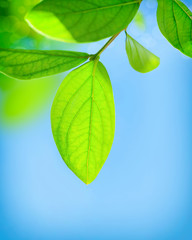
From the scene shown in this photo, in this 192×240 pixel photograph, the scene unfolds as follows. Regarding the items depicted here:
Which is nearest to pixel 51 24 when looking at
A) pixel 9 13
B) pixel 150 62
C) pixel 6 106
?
pixel 150 62

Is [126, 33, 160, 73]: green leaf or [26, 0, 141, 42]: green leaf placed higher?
[126, 33, 160, 73]: green leaf

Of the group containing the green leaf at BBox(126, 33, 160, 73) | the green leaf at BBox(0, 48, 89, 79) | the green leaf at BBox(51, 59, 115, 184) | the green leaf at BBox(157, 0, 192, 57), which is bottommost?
the green leaf at BBox(51, 59, 115, 184)

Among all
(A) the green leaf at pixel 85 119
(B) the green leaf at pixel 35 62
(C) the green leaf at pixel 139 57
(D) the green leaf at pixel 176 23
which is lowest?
(A) the green leaf at pixel 85 119

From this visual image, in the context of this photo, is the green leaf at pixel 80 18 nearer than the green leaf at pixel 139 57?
Yes

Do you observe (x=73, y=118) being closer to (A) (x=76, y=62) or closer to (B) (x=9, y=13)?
(A) (x=76, y=62)

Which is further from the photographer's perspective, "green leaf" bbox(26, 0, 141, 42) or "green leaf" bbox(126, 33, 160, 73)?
"green leaf" bbox(126, 33, 160, 73)
